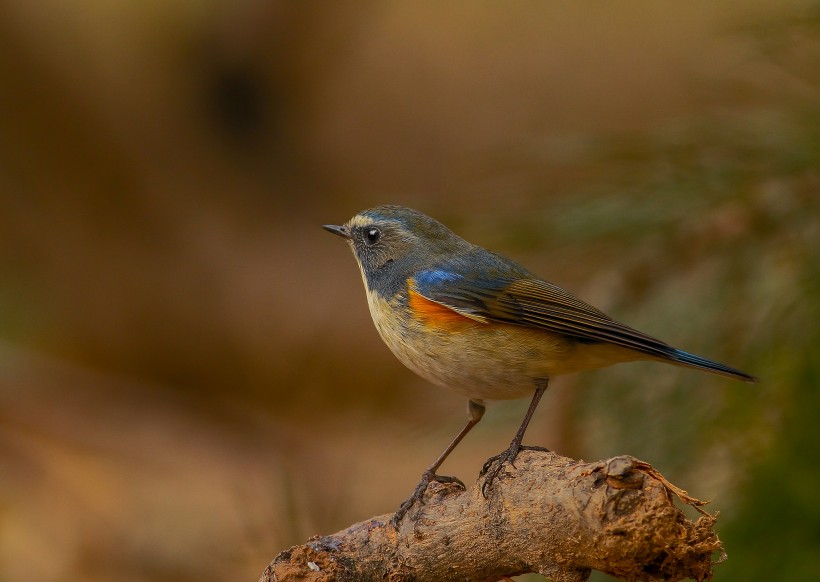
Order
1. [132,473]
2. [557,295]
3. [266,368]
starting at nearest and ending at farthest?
[557,295] → [132,473] → [266,368]

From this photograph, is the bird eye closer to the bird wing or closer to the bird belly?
the bird wing

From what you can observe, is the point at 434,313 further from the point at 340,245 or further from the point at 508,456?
the point at 340,245

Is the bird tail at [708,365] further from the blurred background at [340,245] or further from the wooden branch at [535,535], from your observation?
the wooden branch at [535,535]

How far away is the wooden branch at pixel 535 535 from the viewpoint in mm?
1309

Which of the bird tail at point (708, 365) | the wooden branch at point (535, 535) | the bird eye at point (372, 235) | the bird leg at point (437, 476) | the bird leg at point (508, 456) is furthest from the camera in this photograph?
the bird eye at point (372, 235)

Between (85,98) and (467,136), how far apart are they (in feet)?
10.3

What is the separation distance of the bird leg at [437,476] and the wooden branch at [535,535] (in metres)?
0.02

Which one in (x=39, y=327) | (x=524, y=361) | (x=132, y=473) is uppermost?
(x=39, y=327)

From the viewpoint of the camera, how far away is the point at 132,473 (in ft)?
17.1

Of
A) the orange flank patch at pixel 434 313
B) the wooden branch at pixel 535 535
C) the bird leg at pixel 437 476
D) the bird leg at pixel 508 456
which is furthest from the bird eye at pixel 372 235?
the wooden branch at pixel 535 535

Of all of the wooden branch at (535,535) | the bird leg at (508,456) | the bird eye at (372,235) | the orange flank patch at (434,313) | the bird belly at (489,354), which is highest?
the bird eye at (372,235)

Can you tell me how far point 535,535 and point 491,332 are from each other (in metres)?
0.93

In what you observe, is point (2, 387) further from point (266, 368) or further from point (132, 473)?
point (266, 368)

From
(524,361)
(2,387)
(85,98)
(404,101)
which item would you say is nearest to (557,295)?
(524,361)
